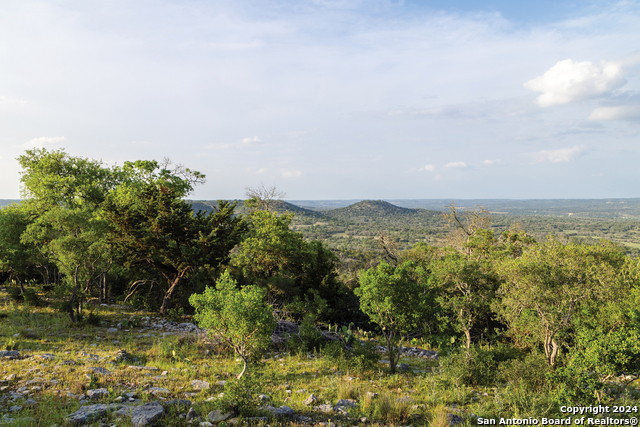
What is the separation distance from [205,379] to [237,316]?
2882 mm

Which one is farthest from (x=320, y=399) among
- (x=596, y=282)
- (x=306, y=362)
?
(x=596, y=282)

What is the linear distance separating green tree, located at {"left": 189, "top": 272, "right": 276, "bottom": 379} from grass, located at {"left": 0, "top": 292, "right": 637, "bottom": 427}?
978 millimetres

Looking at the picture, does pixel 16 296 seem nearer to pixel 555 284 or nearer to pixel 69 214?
pixel 69 214

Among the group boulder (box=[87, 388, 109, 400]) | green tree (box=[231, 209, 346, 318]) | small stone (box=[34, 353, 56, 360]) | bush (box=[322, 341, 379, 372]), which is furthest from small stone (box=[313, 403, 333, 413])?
green tree (box=[231, 209, 346, 318])

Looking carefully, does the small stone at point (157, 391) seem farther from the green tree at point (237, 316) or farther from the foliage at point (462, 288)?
the foliage at point (462, 288)

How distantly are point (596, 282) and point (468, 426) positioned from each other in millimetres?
9316

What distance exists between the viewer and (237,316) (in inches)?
349

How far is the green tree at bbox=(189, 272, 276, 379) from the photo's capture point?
8953 mm

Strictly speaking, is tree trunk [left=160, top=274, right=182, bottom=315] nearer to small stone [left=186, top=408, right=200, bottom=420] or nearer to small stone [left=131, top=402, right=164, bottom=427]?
small stone [left=131, top=402, right=164, bottom=427]

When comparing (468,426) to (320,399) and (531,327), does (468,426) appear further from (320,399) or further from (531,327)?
(531,327)

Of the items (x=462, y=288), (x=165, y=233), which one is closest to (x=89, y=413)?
(x=165, y=233)

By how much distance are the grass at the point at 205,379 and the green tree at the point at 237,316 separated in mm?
978

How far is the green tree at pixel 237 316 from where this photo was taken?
8953 millimetres

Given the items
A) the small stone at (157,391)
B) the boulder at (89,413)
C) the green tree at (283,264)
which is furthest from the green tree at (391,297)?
the green tree at (283,264)
